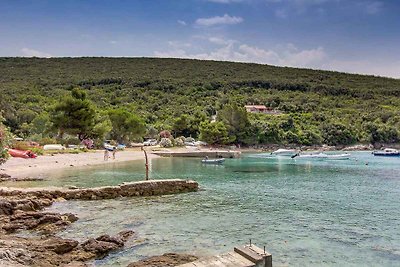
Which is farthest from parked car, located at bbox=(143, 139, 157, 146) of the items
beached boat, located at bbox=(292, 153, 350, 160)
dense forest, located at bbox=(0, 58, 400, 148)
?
beached boat, located at bbox=(292, 153, 350, 160)

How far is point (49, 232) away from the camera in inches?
671

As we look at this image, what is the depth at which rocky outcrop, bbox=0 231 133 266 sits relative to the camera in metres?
12.0

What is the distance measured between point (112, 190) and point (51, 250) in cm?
1260

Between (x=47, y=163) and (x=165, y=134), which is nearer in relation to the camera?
(x=47, y=163)

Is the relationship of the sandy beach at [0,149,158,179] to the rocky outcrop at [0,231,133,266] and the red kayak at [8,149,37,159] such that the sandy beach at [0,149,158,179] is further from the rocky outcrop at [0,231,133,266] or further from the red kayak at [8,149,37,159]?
the rocky outcrop at [0,231,133,266]

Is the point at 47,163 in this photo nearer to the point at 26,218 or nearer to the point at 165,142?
the point at 26,218

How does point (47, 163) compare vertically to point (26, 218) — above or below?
above

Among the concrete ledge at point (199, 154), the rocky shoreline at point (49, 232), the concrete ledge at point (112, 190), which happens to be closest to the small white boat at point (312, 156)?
the concrete ledge at point (199, 154)

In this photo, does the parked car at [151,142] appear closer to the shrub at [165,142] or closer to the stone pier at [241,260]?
the shrub at [165,142]

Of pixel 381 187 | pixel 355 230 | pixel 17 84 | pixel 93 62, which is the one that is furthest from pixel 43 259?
pixel 93 62

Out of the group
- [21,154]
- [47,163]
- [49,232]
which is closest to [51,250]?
[49,232]

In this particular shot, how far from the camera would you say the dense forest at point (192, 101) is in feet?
259

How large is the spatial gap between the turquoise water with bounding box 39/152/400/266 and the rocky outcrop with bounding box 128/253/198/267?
74cm

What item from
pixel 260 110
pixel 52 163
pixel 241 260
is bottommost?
pixel 52 163
